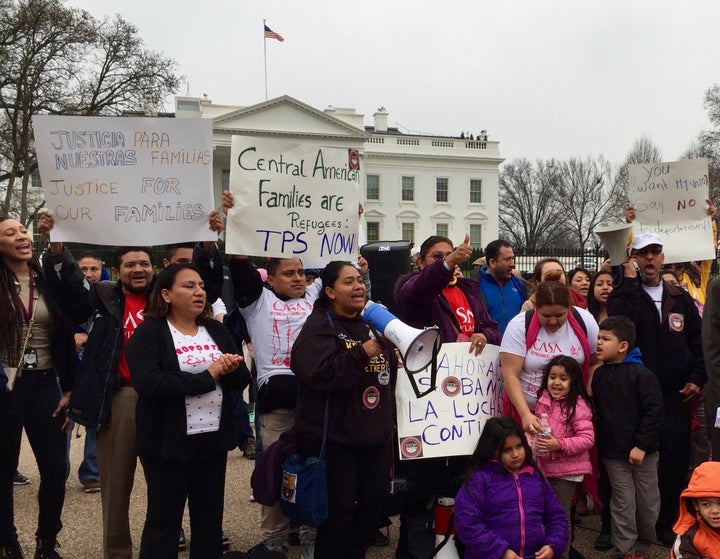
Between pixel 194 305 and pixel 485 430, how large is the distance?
1.81 metres

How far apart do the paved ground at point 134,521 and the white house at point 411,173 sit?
164ft

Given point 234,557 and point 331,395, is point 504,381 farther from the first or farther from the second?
point 234,557

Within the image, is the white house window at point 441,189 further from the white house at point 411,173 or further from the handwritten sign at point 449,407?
the handwritten sign at point 449,407

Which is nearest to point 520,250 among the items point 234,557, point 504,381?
point 504,381

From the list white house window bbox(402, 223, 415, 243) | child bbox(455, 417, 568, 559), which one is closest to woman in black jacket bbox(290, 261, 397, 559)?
child bbox(455, 417, 568, 559)

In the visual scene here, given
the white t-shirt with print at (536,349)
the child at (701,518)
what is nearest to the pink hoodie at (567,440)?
the white t-shirt with print at (536,349)

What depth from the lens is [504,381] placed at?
413 centimetres

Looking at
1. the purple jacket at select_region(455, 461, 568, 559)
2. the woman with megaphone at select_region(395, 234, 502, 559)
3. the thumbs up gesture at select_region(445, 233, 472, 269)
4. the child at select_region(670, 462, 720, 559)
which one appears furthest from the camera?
the woman with megaphone at select_region(395, 234, 502, 559)

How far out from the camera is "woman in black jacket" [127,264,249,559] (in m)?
3.31

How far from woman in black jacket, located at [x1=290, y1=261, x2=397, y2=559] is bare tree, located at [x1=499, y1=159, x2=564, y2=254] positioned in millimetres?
58561

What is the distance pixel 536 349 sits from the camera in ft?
13.4

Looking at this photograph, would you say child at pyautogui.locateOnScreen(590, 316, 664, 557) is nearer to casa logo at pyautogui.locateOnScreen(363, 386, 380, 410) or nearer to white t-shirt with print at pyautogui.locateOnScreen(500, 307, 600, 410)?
white t-shirt with print at pyautogui.locateOnScreen(500, 307, 600, 410)

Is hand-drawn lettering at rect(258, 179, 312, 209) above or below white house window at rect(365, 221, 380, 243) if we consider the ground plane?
below

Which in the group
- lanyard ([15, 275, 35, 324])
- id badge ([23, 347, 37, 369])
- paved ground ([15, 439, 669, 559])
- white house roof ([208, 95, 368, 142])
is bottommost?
paved ground ([15, 439, 669, 559])
